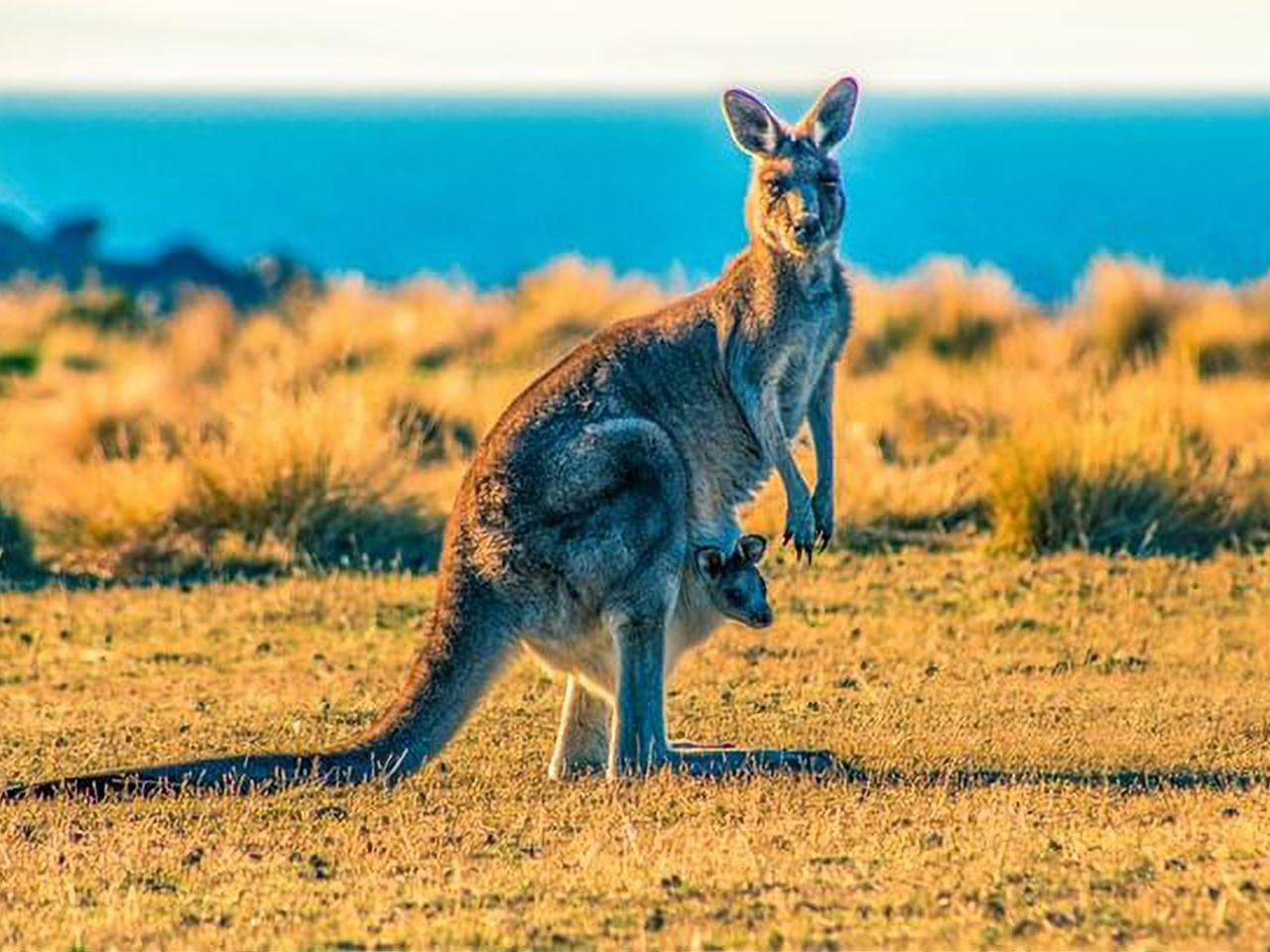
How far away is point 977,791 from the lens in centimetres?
789

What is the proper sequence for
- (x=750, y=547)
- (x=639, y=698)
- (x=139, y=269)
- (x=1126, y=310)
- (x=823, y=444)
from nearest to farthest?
(x=639, y=698) < (x=750, y=547) < (x=823, y=444) < (x=1126, y=310) < (x=139, y=269)

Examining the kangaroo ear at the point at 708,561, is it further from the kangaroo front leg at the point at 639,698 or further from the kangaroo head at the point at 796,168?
the kangaroo head at the point at 796,168

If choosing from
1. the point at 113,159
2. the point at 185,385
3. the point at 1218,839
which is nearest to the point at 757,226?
the point at 1218,839

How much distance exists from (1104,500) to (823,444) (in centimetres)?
496

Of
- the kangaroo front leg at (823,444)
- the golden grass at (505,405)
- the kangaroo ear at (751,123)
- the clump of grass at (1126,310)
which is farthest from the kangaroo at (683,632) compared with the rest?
the clump of grass at (1126,310)

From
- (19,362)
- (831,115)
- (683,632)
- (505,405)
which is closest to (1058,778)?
(683,632)

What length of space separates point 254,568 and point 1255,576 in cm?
510

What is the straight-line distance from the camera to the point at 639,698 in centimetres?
789

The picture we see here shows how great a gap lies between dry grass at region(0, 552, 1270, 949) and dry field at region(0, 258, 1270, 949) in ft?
0.07

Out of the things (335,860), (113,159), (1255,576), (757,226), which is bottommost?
(335,860)

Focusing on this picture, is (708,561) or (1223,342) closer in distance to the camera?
(708,561)

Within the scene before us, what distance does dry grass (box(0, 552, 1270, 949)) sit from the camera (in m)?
6.36

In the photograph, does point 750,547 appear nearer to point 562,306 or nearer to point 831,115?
point 831,115

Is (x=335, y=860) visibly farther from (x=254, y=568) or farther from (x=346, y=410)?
(x=346, y=410)
